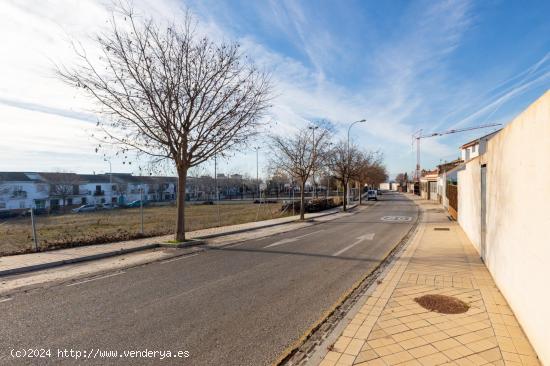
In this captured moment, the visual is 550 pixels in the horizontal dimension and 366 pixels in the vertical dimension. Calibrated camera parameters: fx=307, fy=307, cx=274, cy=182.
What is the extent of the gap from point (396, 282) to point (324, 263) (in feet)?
7.65

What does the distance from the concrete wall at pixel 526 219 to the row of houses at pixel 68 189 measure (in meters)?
43.1

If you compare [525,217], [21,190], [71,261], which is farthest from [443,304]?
[21,190]

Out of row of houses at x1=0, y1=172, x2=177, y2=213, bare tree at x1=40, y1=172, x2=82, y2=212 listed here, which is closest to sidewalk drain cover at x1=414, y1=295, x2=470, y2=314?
row of houses at x1=0, y1=172, x2=177, y2=213

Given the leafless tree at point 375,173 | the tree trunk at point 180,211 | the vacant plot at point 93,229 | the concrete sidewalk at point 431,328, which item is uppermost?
the leafless tree at point 375,173

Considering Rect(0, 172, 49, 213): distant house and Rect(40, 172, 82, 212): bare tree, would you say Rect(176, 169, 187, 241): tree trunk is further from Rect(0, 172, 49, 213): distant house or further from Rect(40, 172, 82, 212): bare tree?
Rect(40, 172, 82, 212): bare tree

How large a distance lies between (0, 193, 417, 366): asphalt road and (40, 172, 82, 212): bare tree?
201 ft

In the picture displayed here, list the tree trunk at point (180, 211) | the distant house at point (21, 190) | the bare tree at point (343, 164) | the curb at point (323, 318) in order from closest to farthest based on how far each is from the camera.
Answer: the curb at point (323, 318), the tree trunk at point (180, 211), the bare tree at point (343, 164), the distant house at point (21, 190)

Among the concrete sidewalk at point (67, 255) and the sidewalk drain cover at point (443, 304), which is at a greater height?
the sidewalk drain cover at point (443, 304)

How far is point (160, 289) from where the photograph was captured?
612 centimetres

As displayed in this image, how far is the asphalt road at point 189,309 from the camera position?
3.83 meters

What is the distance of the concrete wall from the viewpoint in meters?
3.21

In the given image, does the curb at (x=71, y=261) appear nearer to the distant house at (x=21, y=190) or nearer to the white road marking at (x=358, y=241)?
the white road marking at (x=358, y=241)

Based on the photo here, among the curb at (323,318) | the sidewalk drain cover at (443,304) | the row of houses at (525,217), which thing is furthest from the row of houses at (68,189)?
the row of houses at (525,217)

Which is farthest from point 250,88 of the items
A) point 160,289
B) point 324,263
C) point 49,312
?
point 49,312
